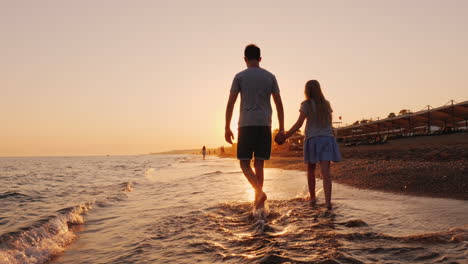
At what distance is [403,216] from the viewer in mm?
3943

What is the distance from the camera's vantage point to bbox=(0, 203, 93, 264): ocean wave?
3310 mm

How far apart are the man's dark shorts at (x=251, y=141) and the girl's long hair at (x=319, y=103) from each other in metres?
1.03

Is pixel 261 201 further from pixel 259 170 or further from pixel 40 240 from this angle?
pixel 40 240

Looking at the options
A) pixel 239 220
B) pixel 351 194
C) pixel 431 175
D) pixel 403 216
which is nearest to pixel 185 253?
pixel 239 220

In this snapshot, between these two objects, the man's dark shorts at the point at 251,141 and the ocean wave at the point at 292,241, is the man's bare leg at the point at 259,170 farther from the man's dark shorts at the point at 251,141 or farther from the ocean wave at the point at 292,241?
the ocean wave at the point at 292,241

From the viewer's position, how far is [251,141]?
4.75m

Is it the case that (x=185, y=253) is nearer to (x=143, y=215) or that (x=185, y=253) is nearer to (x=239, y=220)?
(x=239, y=220)

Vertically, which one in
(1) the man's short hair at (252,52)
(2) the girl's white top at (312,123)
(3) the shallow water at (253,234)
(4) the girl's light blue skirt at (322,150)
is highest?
(1) the man's short hair at (252,52)

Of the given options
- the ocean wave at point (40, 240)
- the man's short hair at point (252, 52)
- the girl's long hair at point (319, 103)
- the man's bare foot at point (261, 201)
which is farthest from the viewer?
the girl's long hair at point (319, 103)

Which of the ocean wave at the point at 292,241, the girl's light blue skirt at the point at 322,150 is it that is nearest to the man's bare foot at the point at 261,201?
the ocean wave at the point at 292,241

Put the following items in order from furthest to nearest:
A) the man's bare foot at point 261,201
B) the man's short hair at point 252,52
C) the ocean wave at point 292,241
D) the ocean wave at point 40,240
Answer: the man's short hair at point 252,52 < the man's bare foot at point 261,201 < the ocean wave at point 40,240 < the ocean wave at point 292,241

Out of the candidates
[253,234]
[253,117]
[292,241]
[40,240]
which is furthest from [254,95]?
[40,240]

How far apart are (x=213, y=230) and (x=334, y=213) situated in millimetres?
1694

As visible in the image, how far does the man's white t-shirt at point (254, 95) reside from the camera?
4758 mm
